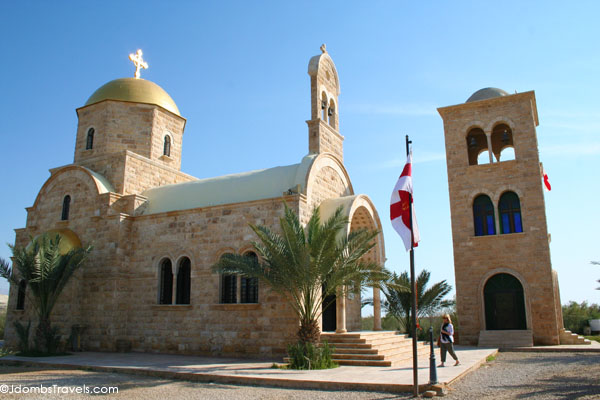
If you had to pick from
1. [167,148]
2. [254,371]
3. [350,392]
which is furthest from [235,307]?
[167,148]

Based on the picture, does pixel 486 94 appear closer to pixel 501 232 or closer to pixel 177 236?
pixel 501 232

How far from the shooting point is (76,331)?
48.3 feet

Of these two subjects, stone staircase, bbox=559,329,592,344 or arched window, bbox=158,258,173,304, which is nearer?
arched window, bbox=158,258,173,304

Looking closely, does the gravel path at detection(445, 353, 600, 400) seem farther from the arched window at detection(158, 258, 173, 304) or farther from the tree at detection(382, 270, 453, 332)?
the arched window at detection(158, 258, 173, 304)

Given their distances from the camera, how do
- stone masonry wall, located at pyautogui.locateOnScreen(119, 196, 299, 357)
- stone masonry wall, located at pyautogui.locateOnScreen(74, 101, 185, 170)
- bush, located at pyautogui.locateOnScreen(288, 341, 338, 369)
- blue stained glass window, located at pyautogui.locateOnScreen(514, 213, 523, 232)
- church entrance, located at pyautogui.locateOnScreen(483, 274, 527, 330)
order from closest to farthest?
bush, located at pyautogui.locateOnScreen(288, 341, 338, 369) → stone masonry wall, located at pyautogui.locateOnScreen(119, 196, 299, 357) → church entrance, located at pyautogui.locateOnScreen(483, 274, 527, 330) → blue stained glass window, located at pyautogui.locateOnScreen(514, 213, 523, 232) → stone masonry wall, located at pyautogui.locateOnScreen(74, 101, 185, 170)

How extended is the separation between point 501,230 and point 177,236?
11657 mm

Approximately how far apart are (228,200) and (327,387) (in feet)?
25.2

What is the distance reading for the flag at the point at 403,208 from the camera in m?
7.97

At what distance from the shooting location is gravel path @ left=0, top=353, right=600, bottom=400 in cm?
746

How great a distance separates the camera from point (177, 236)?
48.1ft

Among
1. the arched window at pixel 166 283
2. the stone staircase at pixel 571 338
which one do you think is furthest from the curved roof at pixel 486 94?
the arched window at pixel 166 283

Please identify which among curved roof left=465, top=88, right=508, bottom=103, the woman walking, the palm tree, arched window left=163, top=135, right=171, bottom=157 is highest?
curved roof left=465, top=88, right=508, bottom=103

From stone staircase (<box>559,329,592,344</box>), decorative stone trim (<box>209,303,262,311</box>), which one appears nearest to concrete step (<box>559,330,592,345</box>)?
stone staircase (<box>559,329,592,344</box>)

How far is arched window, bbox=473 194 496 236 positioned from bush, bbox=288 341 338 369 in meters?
9.82
